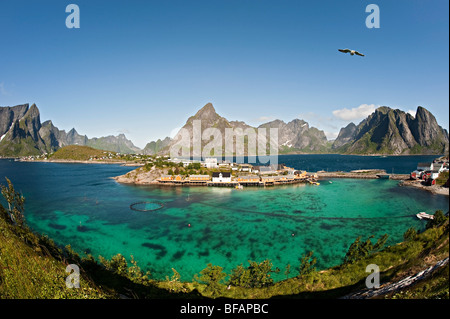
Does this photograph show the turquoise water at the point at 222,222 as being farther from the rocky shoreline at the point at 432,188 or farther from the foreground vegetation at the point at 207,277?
the foreground vegetation at the point at 207,277

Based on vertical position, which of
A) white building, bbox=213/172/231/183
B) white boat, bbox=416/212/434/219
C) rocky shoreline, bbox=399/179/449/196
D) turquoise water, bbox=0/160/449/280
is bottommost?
turquoise water, bbox=0/160/449/280

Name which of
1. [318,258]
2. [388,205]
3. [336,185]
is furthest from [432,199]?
[318,258]

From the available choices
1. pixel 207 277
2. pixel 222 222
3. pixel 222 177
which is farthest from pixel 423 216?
pixel 222 177

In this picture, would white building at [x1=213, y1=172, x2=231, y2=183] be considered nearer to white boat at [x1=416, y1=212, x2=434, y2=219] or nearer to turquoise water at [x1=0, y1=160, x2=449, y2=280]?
turquoise water at [x1=0, y1=160, x2=449, y2=280]

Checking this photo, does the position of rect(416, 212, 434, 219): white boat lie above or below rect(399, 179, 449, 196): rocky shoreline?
below

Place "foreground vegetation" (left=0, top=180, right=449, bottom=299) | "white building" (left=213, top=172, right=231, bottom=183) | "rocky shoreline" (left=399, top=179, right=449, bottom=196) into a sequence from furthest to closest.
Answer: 1. "white building" (left=213, top=172, right=231, bottom=183)
2. "rocky shoreline" (left=399, top=179, right=449, bottom=196)
3. "foreground vegetation" (left=0, top=180, right=449, bottom=299)

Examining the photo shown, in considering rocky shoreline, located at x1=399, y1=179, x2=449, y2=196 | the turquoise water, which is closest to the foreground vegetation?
the turquoise water
